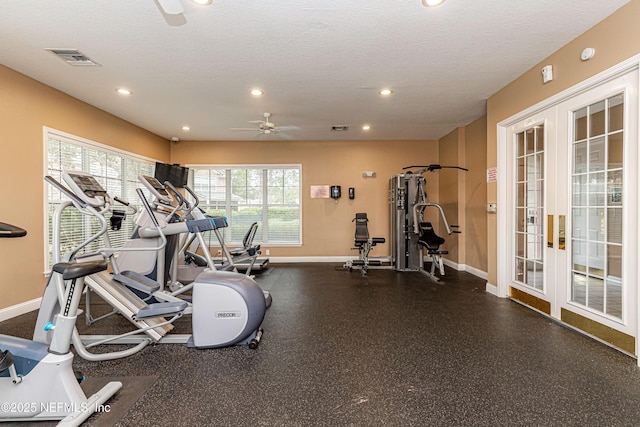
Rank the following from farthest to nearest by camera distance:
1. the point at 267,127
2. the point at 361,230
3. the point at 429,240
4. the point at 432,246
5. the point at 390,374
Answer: the point at 361,230 < the point at 429,240 < the point at 432,246 < the point at 267,127 < the point at 390,374

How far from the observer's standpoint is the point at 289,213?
654cm

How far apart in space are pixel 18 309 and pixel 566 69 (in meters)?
6.32

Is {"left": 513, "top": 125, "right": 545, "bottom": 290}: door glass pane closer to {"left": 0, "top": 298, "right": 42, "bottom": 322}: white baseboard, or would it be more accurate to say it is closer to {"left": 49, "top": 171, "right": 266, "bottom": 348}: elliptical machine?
{"left": 49, "top": 171, "right": 266, "bottom": 348}: elliptical machine

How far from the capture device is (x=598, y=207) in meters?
2.51

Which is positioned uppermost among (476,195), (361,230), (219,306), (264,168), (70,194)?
(264,168)

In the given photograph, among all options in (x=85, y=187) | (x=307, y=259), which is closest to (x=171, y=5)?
(x=85, y=187)

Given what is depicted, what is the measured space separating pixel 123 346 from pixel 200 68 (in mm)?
2862

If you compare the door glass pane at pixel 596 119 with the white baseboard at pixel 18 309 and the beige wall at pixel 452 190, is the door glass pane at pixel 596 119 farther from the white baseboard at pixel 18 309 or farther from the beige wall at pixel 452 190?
the white baseboard at pixel 18 309

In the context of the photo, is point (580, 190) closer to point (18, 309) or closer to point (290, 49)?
point (290, 49)

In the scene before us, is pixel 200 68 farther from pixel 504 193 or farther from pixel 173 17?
pixel 504 193

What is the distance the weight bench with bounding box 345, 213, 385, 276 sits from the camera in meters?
5.43

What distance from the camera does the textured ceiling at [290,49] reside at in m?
2.22

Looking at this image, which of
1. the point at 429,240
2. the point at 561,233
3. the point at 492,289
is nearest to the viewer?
the point at 561,233

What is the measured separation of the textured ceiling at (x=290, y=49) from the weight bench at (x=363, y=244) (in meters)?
2.31
